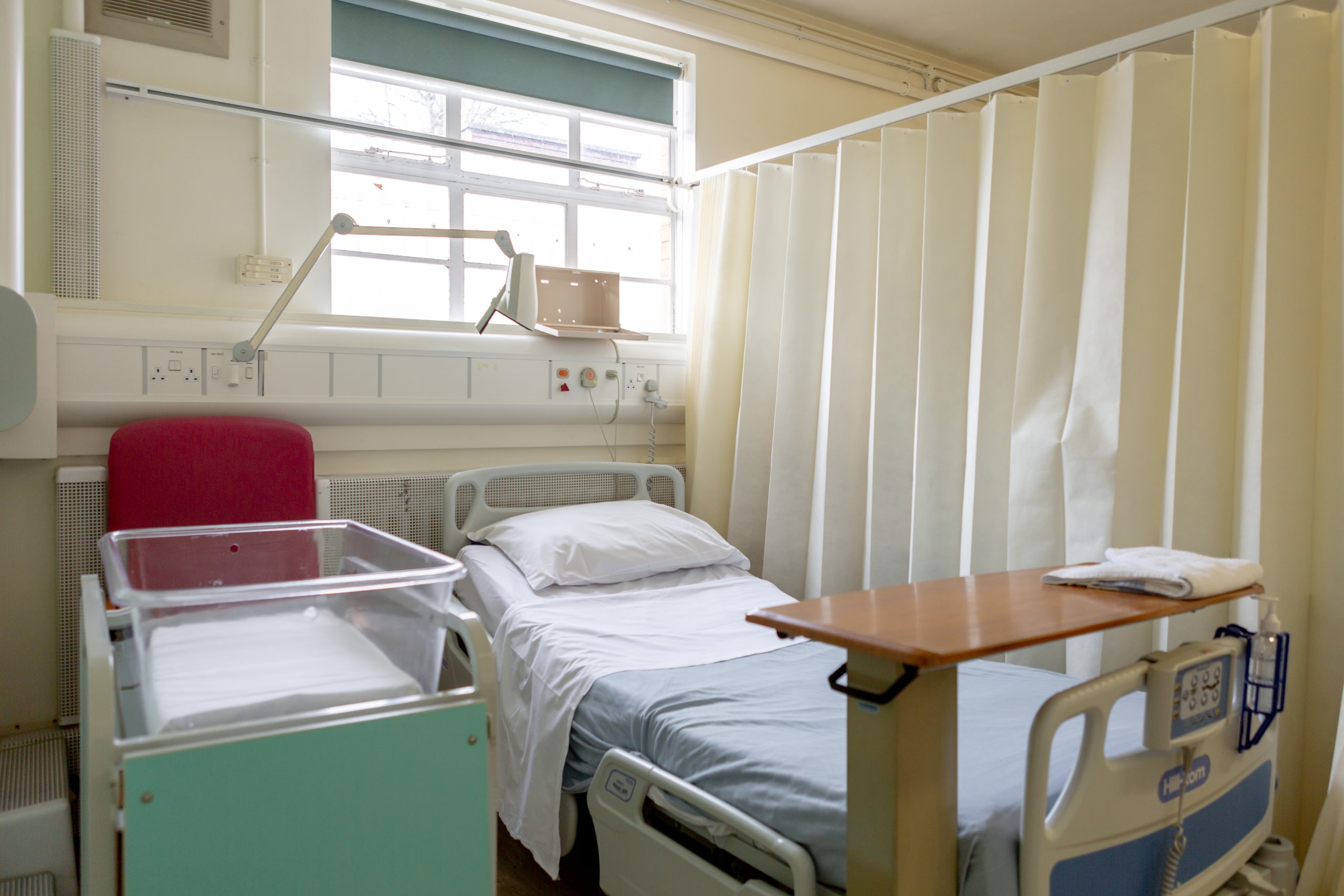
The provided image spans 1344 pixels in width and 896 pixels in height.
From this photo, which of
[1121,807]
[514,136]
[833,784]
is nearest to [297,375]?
[514,136]

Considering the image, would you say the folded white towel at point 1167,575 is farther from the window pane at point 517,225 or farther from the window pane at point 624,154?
the window pane at point 624,154

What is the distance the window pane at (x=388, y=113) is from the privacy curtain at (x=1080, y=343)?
1.26 metres

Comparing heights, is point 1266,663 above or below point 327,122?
below

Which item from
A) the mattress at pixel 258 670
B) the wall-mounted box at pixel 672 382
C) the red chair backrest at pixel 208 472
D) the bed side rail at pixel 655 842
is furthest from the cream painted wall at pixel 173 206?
the mattress at pixel 258 670

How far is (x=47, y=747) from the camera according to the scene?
2.30 meters

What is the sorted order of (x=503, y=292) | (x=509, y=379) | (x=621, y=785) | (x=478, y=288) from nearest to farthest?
(x=621, y=785) → (x=503, y=292) → (x=509, y=379) → (x=478, y=288)

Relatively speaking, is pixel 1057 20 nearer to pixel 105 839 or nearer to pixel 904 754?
pixel 904 754

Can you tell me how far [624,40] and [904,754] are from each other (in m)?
3.11

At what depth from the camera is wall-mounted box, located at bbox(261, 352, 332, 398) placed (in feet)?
8.95

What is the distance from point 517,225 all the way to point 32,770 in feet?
7.69

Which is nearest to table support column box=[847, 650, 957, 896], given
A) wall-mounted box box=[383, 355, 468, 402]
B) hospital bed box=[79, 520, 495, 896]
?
hospital bed box=[79, 520, 495, 896]

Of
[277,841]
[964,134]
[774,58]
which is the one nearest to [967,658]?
[277,841]

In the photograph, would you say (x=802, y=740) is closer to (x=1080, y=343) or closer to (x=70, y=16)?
(x=1080, y=343)

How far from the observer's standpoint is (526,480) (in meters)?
3.21
